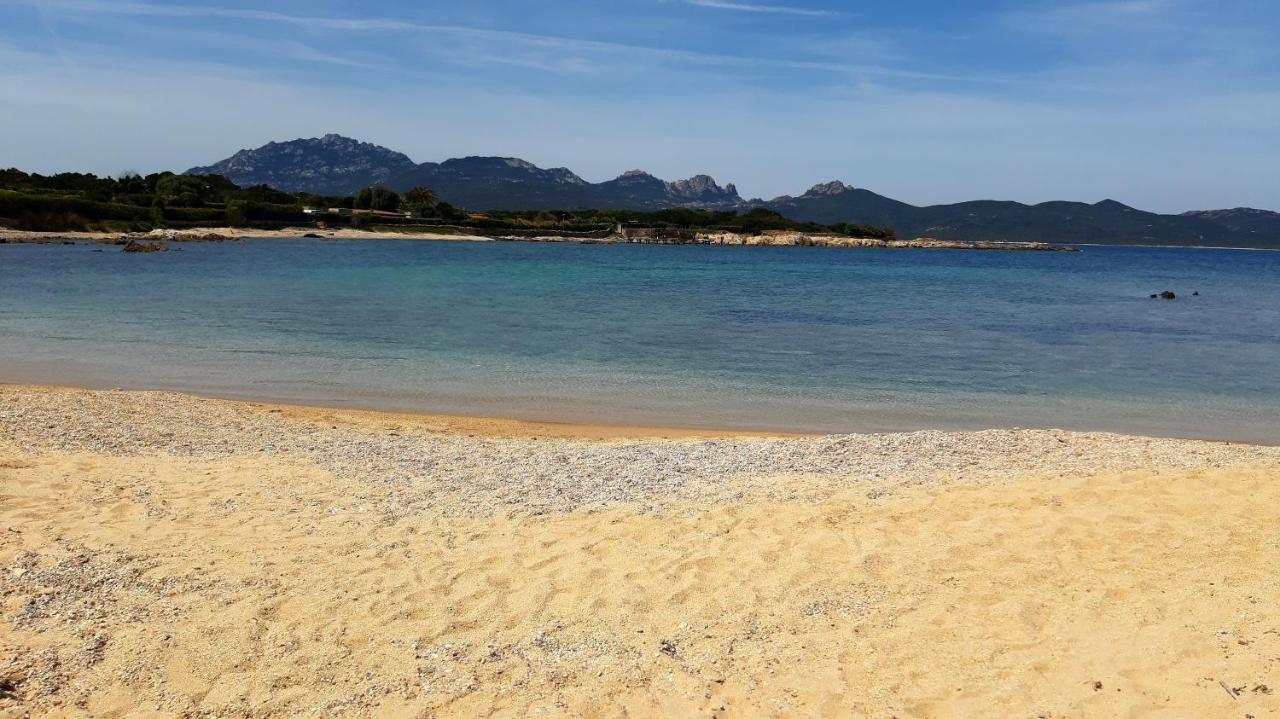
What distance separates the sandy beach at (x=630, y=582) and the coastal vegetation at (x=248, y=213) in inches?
3245

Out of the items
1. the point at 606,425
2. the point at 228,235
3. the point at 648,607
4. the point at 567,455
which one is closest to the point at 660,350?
the point at 606,425

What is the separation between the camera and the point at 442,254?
7750 cm

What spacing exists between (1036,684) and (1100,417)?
39.2ft

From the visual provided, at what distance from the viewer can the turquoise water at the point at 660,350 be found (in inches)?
617

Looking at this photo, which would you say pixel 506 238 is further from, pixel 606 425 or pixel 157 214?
pixel 606 425

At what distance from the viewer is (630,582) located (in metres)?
6.55

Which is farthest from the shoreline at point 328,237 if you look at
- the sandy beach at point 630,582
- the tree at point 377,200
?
the sandy beach at point 630,582

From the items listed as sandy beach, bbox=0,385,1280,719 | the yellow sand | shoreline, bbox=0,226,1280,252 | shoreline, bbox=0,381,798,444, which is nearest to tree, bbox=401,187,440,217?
shoreline, bbox=0,226,1280,252

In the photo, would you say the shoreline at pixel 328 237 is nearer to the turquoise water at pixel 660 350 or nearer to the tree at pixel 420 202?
the tree at pixel 420 202

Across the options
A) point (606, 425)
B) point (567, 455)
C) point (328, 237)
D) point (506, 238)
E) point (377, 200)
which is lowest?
point (606, 425)

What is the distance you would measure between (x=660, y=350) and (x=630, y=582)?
15.6 metres

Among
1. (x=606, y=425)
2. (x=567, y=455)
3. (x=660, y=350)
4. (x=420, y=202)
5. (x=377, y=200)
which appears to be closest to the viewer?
(x=567, y=455)

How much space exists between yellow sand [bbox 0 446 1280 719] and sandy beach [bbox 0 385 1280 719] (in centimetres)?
2

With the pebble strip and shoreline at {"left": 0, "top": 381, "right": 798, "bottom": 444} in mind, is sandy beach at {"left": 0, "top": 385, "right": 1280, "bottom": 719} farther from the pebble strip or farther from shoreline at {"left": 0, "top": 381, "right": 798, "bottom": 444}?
shoreline at {"left": 0, "top": 381, "right": 798, "bottom": 444}
